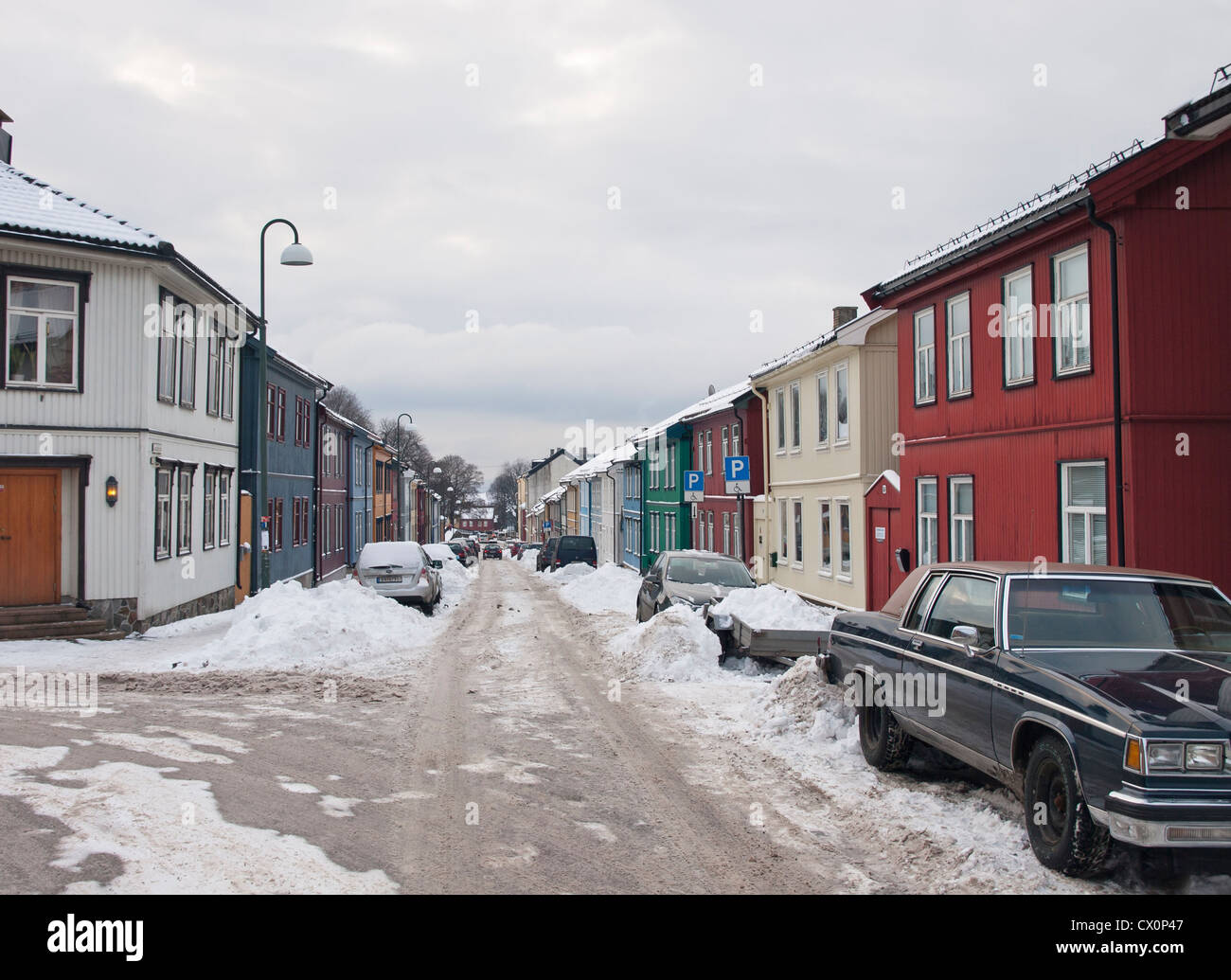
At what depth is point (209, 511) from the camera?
21609 mm

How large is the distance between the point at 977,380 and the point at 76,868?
13.5 metres

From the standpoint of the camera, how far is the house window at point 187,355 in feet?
62.2

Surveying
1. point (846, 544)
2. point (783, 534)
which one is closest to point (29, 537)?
point (846, 544)

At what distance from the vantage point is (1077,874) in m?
5.41

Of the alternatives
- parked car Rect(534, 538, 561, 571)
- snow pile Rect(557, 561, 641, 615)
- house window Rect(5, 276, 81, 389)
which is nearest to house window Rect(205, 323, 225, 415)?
house window Rect(5, 276, 81, 389)

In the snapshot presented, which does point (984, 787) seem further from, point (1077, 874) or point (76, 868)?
point (76, 868)

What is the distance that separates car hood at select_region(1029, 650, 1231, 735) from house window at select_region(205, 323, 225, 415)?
19079mm

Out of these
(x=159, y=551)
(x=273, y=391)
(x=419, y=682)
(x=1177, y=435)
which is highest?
(x=273, y=391)

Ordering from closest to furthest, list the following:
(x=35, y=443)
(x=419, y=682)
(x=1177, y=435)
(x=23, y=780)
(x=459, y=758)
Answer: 1. (x=23, y=780)
2. (x=459, y=758)
3. (x=1177, y=435)
4. (x=419, y=682)
5. (x=35, y=443)

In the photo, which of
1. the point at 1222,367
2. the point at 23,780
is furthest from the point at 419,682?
the point at 1222,367

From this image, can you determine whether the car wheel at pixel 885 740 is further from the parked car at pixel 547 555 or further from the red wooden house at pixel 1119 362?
the parked car at pixel 547 555

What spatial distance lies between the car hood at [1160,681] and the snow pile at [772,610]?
668cm

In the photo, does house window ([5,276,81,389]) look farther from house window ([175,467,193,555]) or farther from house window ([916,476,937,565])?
house window ([916,476,937,565])

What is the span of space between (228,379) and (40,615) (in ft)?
29.0
